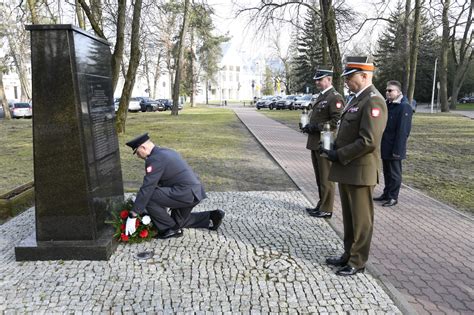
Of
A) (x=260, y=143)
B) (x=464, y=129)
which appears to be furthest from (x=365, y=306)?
(x=464, y=129)

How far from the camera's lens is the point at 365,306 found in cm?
360

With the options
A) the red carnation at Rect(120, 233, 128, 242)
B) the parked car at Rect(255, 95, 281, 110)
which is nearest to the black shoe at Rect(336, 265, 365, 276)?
the red carnation at Rect(120, 233, 128, 242)

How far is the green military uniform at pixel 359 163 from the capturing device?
12.4 ft

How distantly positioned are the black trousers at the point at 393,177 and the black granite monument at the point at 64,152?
4545 mm

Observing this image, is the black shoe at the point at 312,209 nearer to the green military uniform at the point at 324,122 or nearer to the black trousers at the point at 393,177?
the green military uniform at the point at 324,122

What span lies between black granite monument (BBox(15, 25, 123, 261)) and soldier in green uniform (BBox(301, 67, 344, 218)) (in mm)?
3019

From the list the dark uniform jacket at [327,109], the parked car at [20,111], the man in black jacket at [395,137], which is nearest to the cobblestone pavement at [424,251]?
the man in black jacket at [395,137]

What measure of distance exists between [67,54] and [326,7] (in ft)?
43.0

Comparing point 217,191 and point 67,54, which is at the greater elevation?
Answer: point 67,54

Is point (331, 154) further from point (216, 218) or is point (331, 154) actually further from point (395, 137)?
point (395, 137)

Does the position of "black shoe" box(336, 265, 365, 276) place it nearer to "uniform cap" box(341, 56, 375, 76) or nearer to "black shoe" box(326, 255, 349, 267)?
"black shoe" box(326, 255, 349, 267)

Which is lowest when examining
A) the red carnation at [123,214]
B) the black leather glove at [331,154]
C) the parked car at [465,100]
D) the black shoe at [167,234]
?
the parked car at [465,100]

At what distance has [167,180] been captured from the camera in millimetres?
4930

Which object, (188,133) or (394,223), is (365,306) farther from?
(188,133)
